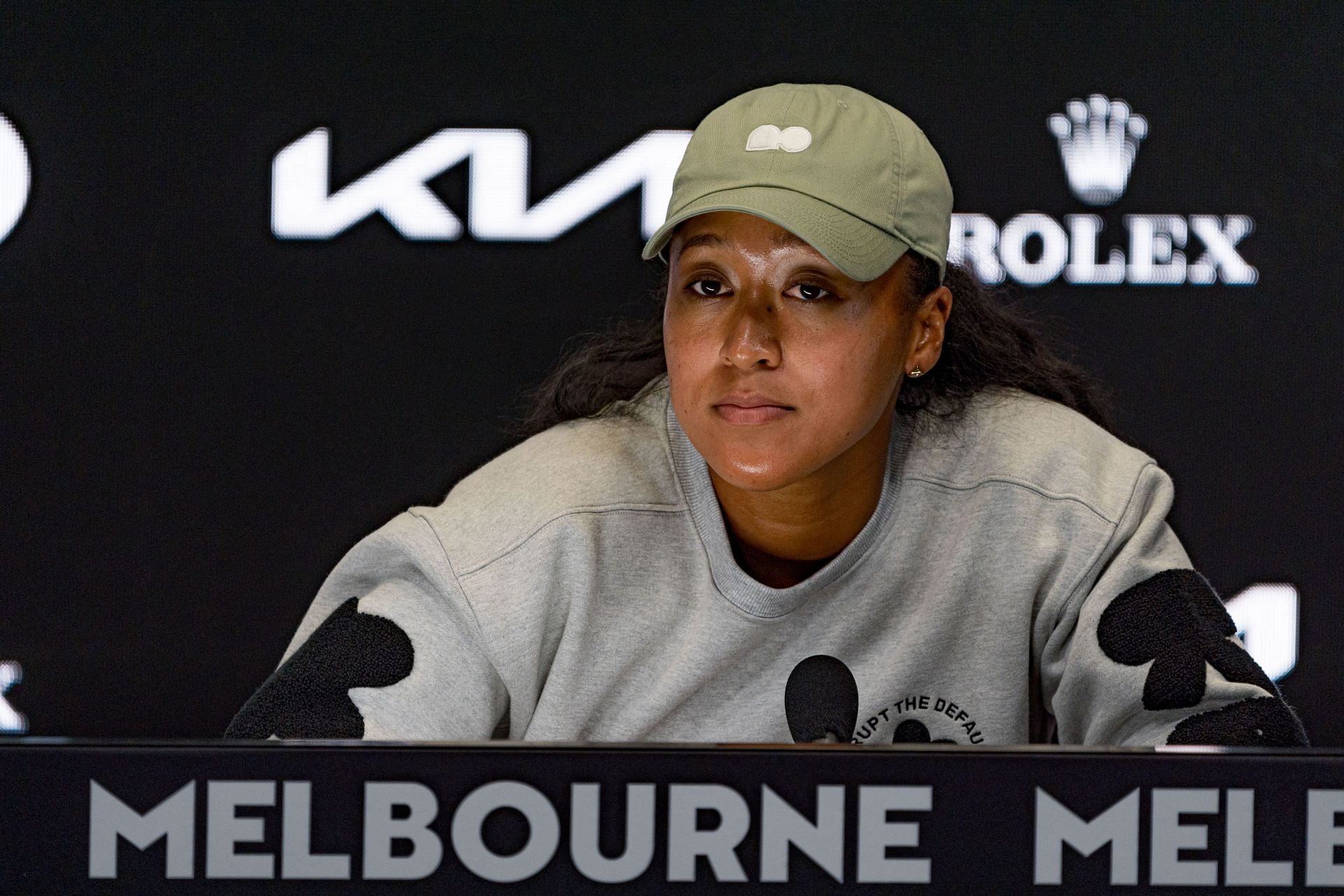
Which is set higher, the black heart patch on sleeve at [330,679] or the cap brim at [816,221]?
the cap brim at [816,221]

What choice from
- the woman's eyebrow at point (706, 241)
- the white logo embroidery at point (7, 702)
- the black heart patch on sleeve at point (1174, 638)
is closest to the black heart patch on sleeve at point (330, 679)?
the woman's eyebrow at point (706, 241)

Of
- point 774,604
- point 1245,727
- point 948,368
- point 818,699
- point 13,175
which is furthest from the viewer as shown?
point 13,175

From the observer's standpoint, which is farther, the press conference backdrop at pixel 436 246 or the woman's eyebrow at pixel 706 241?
the press conference backdrop at pixel 436 246

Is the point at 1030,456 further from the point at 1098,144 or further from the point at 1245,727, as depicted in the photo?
the point at 1098,144

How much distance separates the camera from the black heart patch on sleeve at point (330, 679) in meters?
1.10

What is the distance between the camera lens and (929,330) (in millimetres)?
1316

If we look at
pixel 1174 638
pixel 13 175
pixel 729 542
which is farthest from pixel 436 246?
pixel 1174 638

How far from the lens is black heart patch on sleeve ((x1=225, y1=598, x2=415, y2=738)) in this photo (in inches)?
43.4

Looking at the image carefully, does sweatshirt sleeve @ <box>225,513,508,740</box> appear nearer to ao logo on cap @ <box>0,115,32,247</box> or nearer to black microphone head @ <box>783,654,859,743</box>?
black microphone head @ <box>783,654,859,743</box>

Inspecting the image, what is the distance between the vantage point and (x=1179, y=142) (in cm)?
222

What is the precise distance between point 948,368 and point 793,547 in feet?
0.87

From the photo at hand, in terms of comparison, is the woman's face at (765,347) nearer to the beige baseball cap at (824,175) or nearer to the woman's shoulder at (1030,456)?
the beige baseball cap at (824,175)

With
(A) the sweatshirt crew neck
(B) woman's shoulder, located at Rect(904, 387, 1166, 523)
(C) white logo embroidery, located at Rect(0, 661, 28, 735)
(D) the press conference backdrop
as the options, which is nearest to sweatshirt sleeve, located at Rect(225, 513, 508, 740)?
(A) the sweatshirt crew neck

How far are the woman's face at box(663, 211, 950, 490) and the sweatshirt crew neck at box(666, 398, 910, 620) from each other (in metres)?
0.10
